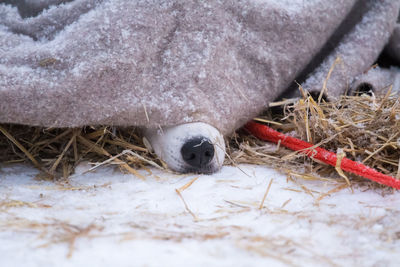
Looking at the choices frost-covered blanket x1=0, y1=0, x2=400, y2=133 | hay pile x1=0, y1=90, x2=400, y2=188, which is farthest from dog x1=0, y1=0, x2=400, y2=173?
hay pile x1=0, y1=90, x2=400, y2=188

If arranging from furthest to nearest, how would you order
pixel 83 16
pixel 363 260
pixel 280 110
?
pixel 280 110
pixel 83 16
pixel 363 260

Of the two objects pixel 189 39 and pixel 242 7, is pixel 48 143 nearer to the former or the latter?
pixel 189 39

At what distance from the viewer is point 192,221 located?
947 millimetres

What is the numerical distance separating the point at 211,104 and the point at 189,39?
23cm

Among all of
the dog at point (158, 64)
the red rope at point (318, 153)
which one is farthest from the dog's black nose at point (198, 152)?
the red rope at point (318, 153)

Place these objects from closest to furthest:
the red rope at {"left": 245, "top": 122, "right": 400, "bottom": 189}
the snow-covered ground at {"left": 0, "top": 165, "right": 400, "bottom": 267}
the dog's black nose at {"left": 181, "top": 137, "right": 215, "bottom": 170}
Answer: the snow-covered ground at {"left": 0, "top": 165, "right": 400, "bottom": 267}, the red rope at {"left": 245, "top": 122, "right": 400, "bottom": 189}, the dog's black nose at {"left": 181, "top": 137, "right": 215, "bottom": 170}

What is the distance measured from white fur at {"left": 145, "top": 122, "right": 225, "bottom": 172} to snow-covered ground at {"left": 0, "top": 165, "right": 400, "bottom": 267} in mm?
59

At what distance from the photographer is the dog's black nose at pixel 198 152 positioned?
4.30 ft

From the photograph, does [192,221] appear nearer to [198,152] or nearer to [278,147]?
[198,152]

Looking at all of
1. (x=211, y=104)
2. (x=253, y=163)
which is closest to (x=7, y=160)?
(x=211, y=104)

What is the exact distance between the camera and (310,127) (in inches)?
57.4

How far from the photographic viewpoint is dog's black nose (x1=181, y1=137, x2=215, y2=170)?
51.6 inches

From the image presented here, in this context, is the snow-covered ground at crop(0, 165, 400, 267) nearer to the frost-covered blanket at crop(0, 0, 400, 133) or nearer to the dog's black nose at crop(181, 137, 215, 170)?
the dog's black nose at crop(181, 137, 215, 170)

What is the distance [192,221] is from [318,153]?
0.58 metres
